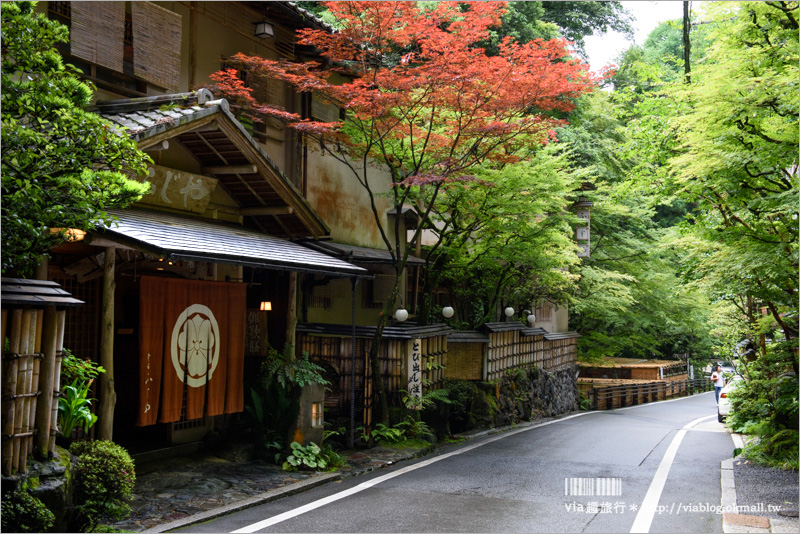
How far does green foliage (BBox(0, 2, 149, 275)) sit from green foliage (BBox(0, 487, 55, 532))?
2.51 m

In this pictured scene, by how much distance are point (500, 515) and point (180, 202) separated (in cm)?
821

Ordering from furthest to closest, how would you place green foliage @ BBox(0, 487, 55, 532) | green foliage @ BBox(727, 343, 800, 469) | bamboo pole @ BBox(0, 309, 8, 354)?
1. green foliage @ BBox(727, 343, 800, 469)
2. bamboo pole @ BBox(0, 309, 8, 354)
3. green foliage @ BBox(0, 487, 55, 532)

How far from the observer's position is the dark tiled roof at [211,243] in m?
9.50

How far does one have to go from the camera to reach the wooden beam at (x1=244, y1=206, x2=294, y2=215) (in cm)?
1398

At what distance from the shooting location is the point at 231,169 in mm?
13297

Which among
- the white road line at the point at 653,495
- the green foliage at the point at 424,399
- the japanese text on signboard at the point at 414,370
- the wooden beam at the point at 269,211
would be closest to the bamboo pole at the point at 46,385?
the wooden beam at the point at 269,211

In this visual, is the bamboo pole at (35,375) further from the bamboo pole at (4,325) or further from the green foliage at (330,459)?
the green foliage at (330,459)

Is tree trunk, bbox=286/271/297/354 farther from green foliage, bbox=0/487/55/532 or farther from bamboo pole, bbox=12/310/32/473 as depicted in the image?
green foliage, bbox=0/487/55/532

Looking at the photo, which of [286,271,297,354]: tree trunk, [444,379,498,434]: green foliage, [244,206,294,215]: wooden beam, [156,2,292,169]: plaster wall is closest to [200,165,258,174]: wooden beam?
[244,206,294,215]: wooden beam

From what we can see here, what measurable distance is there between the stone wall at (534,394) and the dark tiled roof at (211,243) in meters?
11.6

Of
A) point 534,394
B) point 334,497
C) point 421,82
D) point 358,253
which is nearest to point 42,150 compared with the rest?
point 334,497

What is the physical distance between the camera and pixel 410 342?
16.3m

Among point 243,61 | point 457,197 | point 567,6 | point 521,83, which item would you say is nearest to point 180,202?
point 243,61

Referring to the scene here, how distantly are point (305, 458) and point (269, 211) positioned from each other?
205 inches
